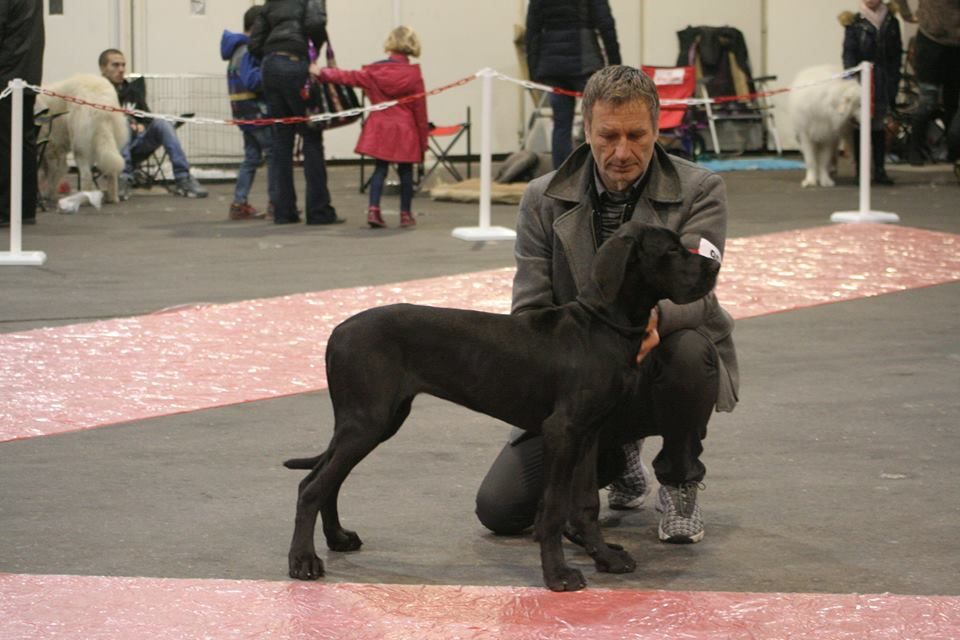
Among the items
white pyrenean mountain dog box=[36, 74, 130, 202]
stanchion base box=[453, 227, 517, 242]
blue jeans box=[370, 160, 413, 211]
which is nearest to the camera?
stanchion base box=[453, 227, 517, 242]

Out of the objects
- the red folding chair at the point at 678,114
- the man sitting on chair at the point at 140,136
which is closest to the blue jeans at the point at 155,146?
the man sitting on chair at the point at 140,136

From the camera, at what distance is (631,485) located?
3.83 m

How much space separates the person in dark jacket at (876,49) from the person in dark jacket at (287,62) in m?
5.39

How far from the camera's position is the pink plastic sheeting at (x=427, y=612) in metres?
2.88

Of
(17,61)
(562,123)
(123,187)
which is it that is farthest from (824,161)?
(17,61)

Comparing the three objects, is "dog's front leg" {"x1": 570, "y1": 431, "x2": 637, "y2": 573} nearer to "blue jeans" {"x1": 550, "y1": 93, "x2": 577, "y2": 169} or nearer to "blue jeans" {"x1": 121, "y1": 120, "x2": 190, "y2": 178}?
"blue jeans" {"x1": 550, "y1": 93, "x2": 577, "y2": 169}

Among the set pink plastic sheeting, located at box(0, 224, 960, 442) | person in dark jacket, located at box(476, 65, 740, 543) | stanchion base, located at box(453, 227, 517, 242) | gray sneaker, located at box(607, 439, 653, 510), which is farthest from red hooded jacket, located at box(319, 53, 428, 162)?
person in dark jacket, located at box(476, 65, 740, 543)

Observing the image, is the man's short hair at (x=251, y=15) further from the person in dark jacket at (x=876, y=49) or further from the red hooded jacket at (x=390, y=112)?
the person in dark jacket at (x=876, y=49)

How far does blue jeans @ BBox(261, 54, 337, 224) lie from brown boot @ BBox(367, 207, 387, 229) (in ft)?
1.51

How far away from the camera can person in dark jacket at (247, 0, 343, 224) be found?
388 inches

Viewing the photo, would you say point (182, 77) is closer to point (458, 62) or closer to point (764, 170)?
point (458, 62)

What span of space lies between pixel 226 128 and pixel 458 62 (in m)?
2.94

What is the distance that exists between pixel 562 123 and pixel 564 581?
751 centimetres

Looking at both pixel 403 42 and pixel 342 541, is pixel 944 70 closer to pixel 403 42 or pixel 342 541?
pixel 342 541
